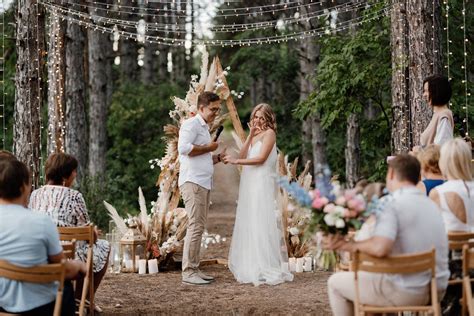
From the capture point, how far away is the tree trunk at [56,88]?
1191 centimetres

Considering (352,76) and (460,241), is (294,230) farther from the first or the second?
(352,76)

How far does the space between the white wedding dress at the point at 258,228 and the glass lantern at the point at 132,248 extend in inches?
64.1

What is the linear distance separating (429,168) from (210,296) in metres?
2.82

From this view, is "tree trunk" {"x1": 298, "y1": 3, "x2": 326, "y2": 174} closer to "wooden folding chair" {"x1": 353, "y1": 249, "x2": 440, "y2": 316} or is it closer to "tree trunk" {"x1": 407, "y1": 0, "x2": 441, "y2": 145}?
"tree trunk" {"x1": 407, "y1": 0, "x2": 441, "y2": 145}

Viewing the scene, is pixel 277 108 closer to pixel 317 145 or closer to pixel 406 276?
pixel 317 145

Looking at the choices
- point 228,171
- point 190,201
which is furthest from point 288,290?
point 228,171

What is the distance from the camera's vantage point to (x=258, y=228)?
9445mm

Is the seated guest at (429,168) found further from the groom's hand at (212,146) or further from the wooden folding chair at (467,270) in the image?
the groom's hand at (212,146)

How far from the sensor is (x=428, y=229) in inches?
209

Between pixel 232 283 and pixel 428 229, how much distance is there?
14.6 ft

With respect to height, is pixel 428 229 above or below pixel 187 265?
above

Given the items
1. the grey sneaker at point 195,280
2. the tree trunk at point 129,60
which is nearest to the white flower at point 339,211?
the grey sneaker at point 195,280

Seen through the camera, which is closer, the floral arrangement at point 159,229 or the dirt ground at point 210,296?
the dirt ground at point 210,296

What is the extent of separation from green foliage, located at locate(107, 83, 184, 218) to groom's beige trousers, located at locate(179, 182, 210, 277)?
964 centimetres
